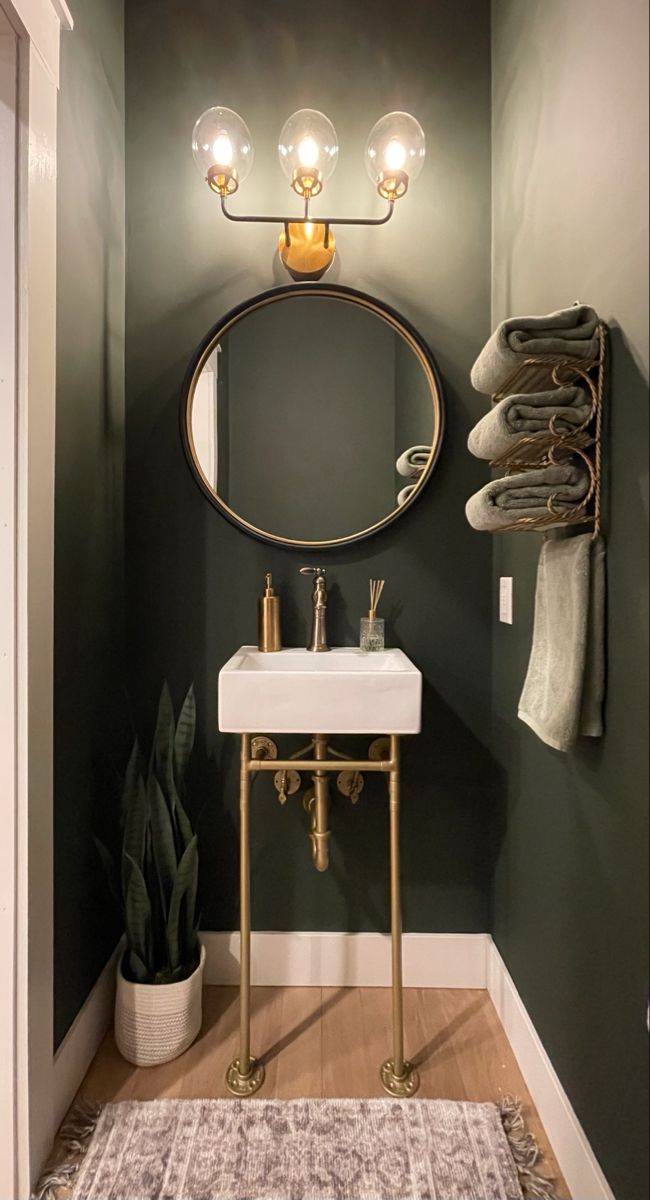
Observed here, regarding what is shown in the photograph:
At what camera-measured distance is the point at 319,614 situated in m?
1.62

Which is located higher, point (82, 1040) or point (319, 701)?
point (319, 701)

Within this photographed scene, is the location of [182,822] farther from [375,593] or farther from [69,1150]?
[375,593]

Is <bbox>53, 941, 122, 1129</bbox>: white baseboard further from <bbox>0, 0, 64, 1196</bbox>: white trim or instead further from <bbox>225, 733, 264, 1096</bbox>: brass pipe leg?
<bbox>225, 733, 264, 1096</bbox>: brass pipe leg

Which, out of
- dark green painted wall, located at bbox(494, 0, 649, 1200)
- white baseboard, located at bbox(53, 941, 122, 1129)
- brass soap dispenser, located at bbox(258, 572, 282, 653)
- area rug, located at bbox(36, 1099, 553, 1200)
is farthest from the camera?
brass soap dispenser, located at bbox(258, 572, 282, 653)

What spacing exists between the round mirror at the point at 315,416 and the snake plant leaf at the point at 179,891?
80cm

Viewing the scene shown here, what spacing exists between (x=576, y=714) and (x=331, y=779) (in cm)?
82

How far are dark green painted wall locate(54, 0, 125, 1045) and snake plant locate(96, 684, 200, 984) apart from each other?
10 cm

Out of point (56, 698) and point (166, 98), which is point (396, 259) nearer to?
point (166, 98)

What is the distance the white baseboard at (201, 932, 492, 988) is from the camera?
1.69 m

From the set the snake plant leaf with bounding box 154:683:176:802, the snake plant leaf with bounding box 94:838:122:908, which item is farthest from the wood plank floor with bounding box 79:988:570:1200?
the snake plant leaf with bounding box 154:683:176:802

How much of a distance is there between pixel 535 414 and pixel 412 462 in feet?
2.01

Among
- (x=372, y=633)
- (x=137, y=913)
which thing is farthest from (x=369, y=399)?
(x=137, y=913)

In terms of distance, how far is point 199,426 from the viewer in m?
1.68

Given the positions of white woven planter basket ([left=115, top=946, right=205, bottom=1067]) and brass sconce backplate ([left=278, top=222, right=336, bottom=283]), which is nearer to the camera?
white woven planter basket ([left=115, top=946, right=205, bottom=1067])
